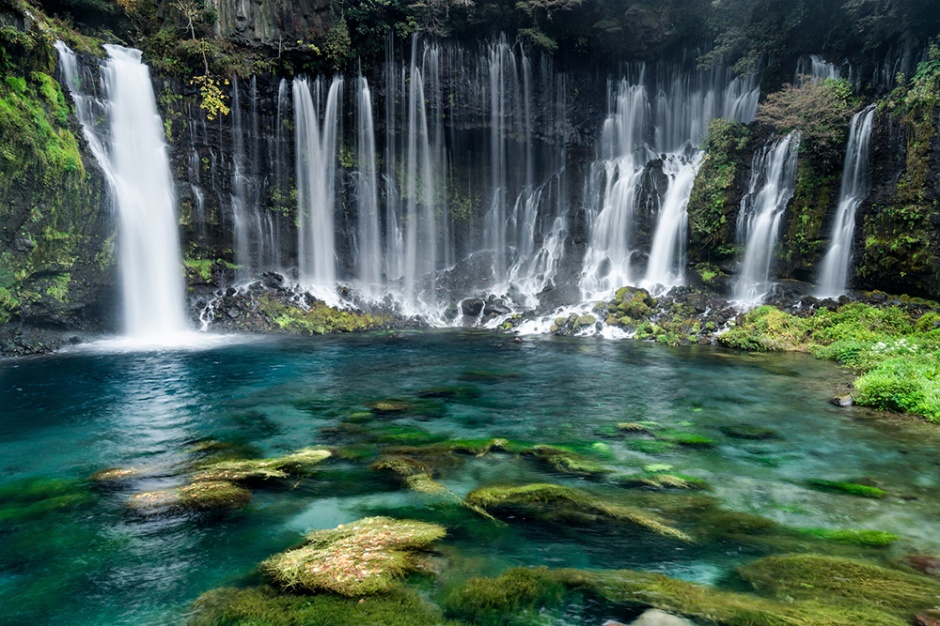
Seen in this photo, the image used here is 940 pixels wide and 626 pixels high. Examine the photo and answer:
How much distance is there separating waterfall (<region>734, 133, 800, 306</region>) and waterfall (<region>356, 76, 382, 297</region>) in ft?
52.2

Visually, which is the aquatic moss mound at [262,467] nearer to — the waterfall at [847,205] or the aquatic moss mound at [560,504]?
the aquatic moss mound at [560,504]

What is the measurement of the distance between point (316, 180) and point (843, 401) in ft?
73.5

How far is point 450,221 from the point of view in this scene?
27.9 m

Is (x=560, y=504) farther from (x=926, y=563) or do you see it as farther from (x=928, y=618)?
(x=926, y=563)

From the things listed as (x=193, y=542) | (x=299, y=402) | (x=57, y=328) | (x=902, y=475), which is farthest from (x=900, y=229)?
(x=57, y=328)

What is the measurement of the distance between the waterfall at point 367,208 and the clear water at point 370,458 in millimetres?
11633

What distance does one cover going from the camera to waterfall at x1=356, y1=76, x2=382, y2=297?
1012 inches

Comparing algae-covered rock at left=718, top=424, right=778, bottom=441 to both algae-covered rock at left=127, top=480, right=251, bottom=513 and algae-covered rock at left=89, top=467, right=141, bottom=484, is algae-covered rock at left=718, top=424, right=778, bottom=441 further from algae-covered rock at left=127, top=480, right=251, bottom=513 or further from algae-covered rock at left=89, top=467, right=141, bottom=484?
algae-covered rock at left=89, top=467, right=141, bottom=484

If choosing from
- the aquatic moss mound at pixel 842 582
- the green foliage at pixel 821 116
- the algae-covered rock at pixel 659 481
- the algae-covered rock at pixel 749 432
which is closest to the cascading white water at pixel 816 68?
the green foliage at pixel 821 116

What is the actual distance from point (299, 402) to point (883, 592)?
28.9 feet

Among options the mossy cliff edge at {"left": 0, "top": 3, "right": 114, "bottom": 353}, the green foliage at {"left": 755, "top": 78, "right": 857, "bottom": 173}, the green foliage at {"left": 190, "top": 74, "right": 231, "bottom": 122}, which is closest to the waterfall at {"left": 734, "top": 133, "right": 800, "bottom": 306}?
the green foliage at {"left": 755, "top": 78, "right": 857, "bottom": 173}

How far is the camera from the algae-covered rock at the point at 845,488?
5.69m

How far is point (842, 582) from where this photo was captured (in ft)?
12.7

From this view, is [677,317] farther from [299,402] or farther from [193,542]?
[193,542]
